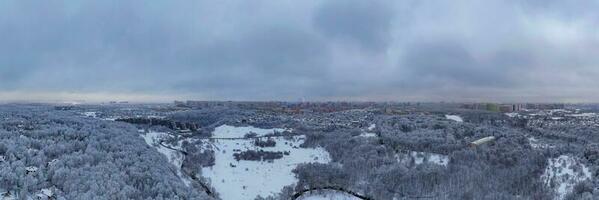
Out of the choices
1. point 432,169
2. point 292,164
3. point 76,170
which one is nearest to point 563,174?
point 432,169

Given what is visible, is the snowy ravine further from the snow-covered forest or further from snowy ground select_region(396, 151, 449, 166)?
snowy ground select_region(396, 151, 449, 166)

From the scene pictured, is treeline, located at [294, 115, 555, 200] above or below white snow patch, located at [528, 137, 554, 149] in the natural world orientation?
below

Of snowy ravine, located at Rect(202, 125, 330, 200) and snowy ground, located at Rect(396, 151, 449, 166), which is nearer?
snowy ravine, located at Rect(202, 125, 330, 200)

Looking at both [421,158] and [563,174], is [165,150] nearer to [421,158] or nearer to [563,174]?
[421,158]

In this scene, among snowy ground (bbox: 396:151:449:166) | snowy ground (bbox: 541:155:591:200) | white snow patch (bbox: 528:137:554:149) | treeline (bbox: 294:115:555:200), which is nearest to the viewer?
snowy ground (bbox: 541:155:591:200)

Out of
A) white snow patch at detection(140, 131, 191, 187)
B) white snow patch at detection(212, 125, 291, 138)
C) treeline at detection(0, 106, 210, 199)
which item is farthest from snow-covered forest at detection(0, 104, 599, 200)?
white snow patch at detection(212, 125, 291, 138)

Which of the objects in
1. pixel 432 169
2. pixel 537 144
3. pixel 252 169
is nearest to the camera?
pixel 432 169

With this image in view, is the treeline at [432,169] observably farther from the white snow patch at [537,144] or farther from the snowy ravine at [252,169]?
the snowy ravine at [252,169]
